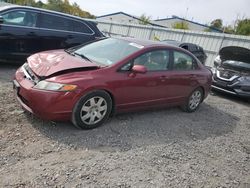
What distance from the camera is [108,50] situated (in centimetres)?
473

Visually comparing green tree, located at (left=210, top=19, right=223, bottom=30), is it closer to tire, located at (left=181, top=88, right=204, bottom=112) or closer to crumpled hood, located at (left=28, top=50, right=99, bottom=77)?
tire, located at (left=181, top=88, right=204, bottom=112)

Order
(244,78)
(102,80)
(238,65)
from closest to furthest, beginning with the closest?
1. (102,80)
2. (244,78)
3. (238,65)

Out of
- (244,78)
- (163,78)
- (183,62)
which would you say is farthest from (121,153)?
(244,78)

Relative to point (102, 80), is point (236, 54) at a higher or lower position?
higher

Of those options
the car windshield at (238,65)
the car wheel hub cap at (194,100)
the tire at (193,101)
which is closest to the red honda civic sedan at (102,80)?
the tire at (193,101)

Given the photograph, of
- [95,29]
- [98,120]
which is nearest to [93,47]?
[98,120]

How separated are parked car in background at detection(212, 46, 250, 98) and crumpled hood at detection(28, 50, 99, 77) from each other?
527 cm

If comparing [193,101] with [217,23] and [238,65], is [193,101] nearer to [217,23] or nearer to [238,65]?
Answer: [238,65]

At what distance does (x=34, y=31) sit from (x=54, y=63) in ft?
11.2

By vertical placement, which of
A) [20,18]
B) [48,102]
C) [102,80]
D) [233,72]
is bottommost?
[48,102]

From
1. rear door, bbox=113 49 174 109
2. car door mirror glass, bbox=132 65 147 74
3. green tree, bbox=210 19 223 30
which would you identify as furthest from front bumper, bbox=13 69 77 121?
green tree, bbox=210 19 223 30

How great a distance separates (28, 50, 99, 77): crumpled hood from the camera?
12.7 ft

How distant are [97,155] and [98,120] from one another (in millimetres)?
794

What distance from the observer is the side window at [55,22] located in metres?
7.19
